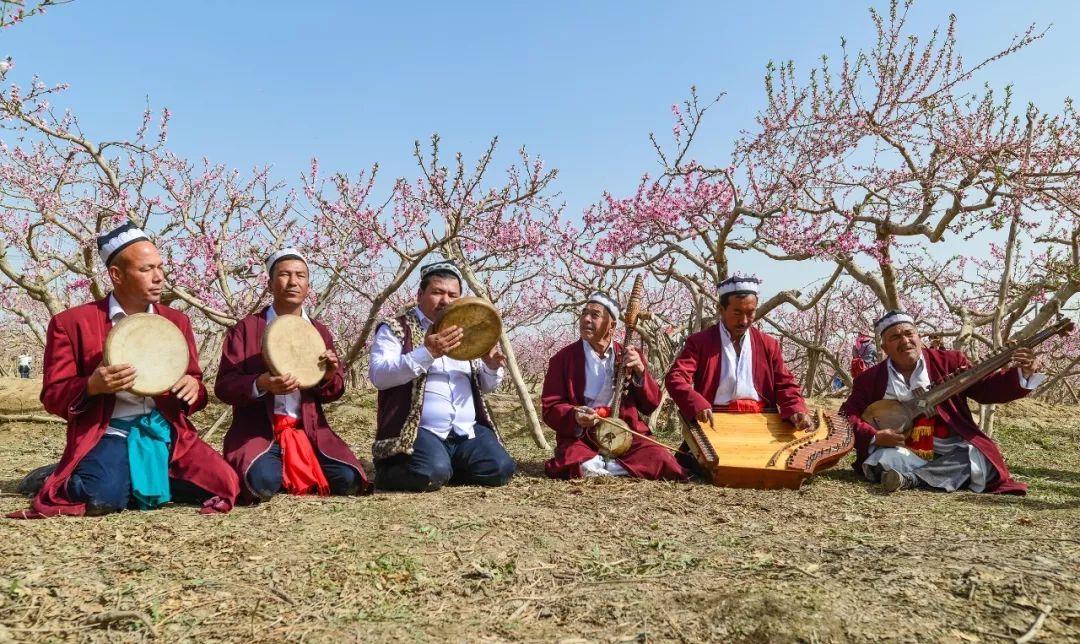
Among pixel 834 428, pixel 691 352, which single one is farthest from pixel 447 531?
pixel 834 428

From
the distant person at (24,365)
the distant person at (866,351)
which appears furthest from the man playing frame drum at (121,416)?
the distant person at (24,365)

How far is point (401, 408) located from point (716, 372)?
2.10 meters

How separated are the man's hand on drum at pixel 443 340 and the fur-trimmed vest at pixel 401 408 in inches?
14.8

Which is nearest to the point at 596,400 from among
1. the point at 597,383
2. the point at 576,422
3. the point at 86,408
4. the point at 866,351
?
the point at 597,383

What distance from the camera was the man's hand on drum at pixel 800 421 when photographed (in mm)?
4539

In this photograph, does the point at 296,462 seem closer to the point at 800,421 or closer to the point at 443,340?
the point at 443,340

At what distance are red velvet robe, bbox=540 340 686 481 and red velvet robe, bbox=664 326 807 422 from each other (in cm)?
21

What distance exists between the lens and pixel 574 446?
15.5 ft

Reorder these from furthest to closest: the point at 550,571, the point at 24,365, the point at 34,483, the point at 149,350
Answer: the point at 24,365 → the point at 34,483 → the point at 149,350 → the point at 550,571

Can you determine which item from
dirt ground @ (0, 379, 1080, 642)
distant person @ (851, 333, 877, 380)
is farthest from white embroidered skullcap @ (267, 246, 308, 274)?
distant person @ (851, 333, 877, 380)

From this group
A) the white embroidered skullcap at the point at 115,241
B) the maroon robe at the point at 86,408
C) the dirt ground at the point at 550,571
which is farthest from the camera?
the white embroidered skullcap at the point at 115,241

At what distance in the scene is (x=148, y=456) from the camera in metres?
3.60

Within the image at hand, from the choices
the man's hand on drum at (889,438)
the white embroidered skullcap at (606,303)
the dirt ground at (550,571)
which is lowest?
the dirt ground at (550,571)

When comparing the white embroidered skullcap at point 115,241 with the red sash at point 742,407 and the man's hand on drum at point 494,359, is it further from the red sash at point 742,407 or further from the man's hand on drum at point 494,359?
the red sash at point 742,407
